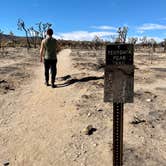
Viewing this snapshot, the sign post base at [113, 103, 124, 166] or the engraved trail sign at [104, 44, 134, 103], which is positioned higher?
the engraved trail sign at [104, 44, 134, 103]

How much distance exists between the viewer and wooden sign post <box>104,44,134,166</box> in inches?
154

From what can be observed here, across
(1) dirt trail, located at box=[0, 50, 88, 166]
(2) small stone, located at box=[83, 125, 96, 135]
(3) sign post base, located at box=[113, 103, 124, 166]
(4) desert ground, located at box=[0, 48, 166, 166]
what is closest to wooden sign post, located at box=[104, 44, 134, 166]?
(3) sign post base, located at box=[113, 103, 124, 166]

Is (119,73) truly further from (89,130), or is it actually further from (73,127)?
(73,127)

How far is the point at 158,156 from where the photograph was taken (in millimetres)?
5445

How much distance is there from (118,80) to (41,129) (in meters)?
3.17

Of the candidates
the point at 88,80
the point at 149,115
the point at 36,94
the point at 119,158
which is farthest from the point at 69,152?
the point at 88,80

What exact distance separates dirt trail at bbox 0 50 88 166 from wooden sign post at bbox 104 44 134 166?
5.35 ft

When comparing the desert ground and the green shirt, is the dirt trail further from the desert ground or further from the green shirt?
the green shirt

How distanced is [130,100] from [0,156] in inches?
104

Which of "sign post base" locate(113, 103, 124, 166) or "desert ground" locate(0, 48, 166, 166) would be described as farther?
"desert ground" locate(0, 48, 166, 166)

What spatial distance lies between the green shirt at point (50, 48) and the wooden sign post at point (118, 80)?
7.10 meters

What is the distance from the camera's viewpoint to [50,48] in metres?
11.0

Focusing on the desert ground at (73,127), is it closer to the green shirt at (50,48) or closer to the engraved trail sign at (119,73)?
the green shirt at (50,48)

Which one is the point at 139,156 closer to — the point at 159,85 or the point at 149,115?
the point at 149,115
